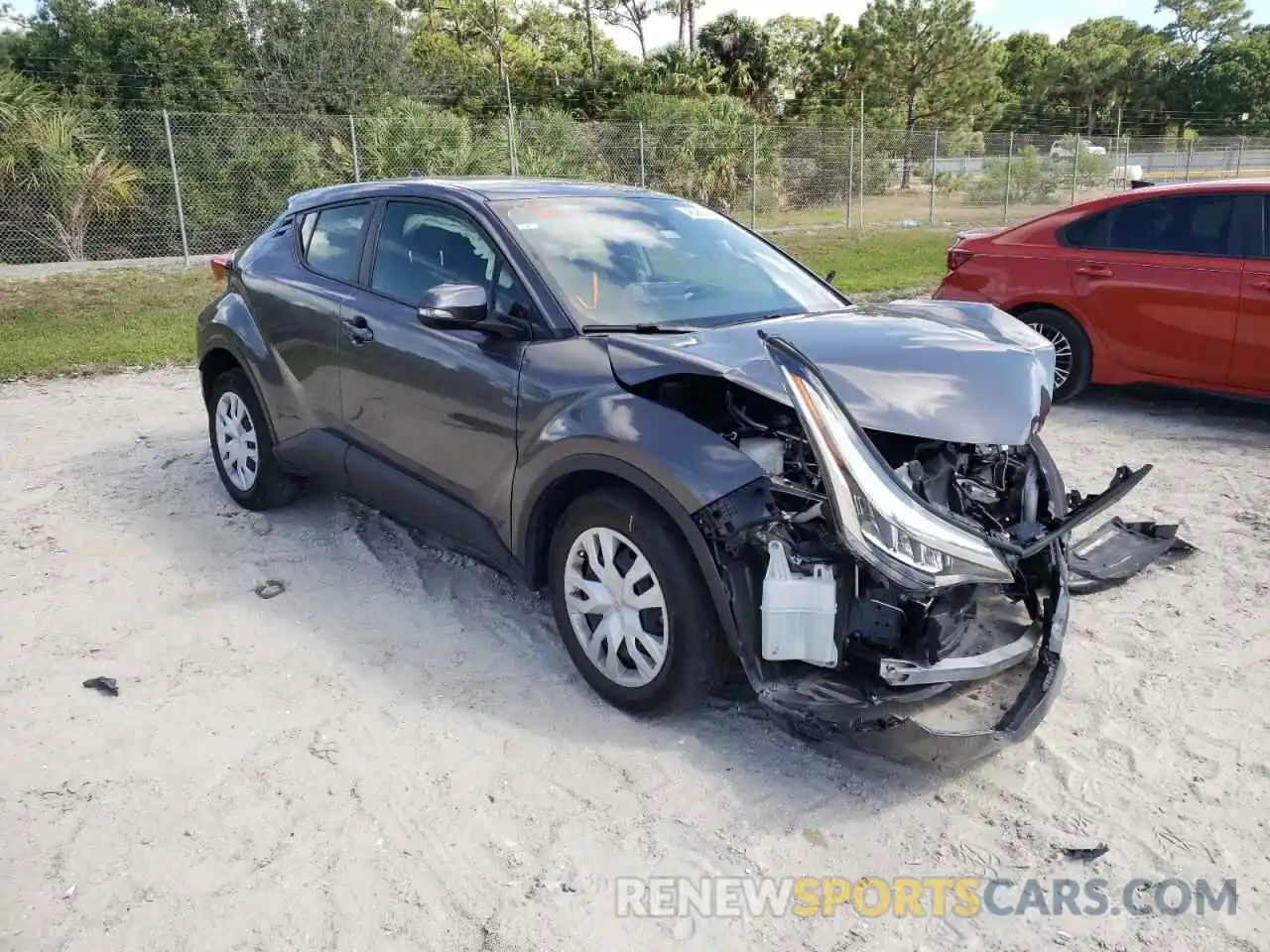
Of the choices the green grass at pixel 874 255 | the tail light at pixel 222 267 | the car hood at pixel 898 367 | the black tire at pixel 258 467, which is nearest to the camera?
the car hood at pixel 898 367

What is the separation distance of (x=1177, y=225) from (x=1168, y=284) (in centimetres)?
45

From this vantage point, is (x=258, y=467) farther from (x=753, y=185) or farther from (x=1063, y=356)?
(x=753, y=185)

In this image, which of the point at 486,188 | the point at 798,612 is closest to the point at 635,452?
the point at 798,612

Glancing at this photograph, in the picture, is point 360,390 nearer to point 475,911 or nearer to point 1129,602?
point 475,911

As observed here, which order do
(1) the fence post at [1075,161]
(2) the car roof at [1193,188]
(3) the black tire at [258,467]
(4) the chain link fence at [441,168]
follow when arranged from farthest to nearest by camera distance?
(1) the fence post at [1075,161] → (4) the chain link fence at [441,168] → (2) the car roof at [1193,188] → (3) the black tire at [258,467]

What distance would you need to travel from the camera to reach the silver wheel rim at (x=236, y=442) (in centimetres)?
529

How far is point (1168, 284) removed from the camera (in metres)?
6.71

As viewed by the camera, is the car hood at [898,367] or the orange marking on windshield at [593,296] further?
the orange marking on windshield at [593,296]

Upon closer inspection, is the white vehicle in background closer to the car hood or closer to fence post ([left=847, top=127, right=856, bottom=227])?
fence post ([left=847, top=127, right=856, bottom=227])

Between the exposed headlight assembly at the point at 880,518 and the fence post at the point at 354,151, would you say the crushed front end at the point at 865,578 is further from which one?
the fence post at the point at 354,151

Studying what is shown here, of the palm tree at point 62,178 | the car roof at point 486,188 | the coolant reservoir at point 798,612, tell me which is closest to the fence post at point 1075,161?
the palm tree at point 62,178

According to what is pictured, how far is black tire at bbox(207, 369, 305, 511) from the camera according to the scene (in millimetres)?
5195

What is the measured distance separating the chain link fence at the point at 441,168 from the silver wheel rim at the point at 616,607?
707 cm

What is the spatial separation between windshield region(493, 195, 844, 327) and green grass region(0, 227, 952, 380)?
22.1 feet
